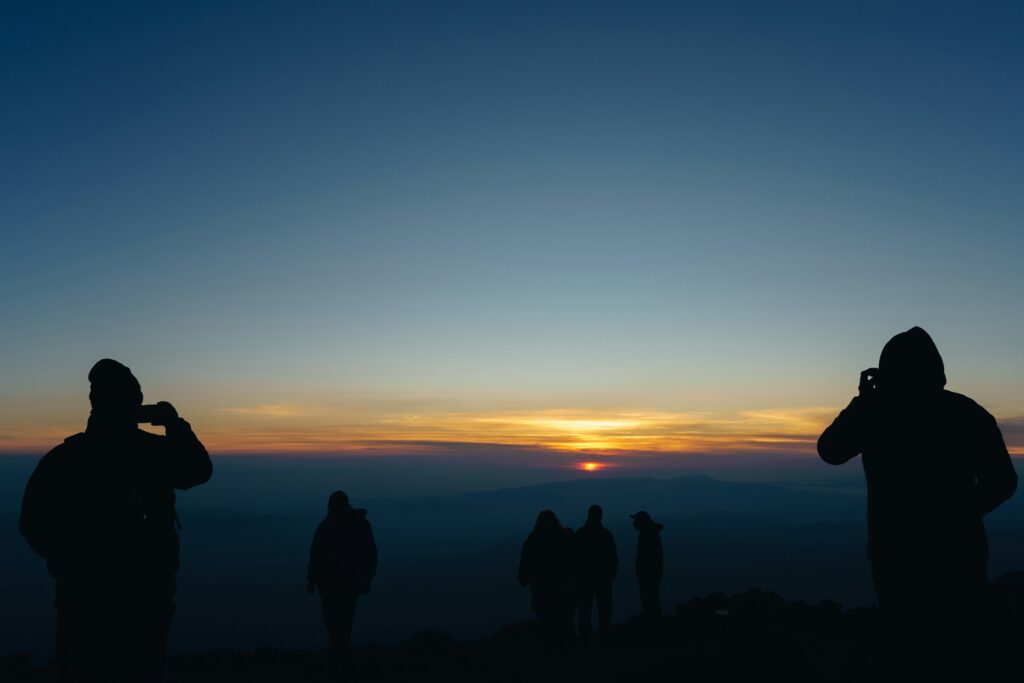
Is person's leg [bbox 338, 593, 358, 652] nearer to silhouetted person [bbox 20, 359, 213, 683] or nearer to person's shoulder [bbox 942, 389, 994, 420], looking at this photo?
silhouetted person [bbox 20, 359, 213, 683]

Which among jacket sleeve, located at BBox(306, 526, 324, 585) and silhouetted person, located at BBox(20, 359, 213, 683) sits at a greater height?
silhouetted person, located at BBox(20, 359, 213, 683)

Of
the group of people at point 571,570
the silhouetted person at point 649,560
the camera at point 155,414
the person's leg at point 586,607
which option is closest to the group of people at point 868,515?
the camera at point 155,414

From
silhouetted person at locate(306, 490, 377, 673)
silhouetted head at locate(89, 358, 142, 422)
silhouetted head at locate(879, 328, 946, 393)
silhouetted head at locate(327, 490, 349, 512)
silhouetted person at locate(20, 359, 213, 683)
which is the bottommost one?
silhouetted person at locate(306, 490, 377, 673)

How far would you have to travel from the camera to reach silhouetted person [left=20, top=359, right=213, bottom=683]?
3.93 meters

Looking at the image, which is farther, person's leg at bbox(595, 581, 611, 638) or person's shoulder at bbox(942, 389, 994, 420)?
person's leg at bbox(595, 581, 611, 638)

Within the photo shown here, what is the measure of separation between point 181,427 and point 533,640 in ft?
38.4

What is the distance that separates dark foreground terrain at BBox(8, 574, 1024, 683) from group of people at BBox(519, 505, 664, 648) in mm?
488

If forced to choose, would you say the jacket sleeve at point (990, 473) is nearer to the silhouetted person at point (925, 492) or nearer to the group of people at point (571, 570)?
the silhouetted person at point (925, 492)

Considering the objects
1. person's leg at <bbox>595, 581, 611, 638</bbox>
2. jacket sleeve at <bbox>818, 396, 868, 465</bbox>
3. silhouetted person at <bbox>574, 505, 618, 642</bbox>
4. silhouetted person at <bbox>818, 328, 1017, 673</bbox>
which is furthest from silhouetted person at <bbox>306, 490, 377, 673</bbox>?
silhouetted person at <bbox>818, 328, 1017, 673</bbox>

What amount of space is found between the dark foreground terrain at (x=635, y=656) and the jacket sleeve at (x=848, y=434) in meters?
4.21

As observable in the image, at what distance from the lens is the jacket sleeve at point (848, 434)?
4.26 metres

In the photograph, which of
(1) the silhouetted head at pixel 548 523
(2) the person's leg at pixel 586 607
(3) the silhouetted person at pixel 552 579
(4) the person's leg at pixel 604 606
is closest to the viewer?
(3) the silhouetted person at pixel 552 579

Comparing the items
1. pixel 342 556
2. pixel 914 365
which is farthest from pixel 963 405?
pixel 342 556

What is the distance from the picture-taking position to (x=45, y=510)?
402cm
